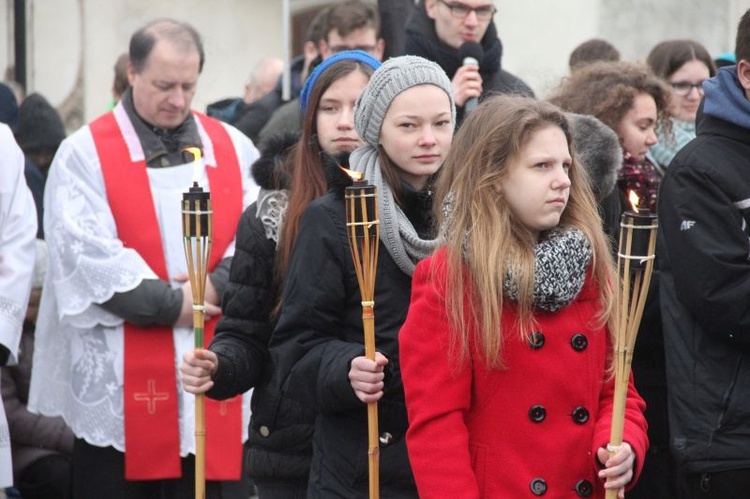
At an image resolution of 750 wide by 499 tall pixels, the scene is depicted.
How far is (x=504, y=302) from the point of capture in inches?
149

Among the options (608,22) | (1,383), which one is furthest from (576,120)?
(608,22)

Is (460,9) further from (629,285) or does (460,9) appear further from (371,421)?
(629,285)

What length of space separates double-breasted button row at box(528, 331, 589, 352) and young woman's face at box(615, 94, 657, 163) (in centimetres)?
221

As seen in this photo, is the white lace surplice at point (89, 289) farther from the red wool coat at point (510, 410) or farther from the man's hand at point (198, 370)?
the red wool coat at point (510, 410)

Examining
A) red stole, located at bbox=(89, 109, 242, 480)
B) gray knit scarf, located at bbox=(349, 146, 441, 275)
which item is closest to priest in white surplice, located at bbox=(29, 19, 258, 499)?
red stole, located at bbox=(89, 109, 242, 480)

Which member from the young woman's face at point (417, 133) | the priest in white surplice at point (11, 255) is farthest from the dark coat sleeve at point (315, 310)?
the priest in white surplice at point (11, 255)

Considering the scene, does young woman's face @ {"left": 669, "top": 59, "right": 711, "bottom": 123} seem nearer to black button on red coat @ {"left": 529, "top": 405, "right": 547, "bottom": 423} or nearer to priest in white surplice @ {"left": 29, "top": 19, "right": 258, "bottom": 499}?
priest in white surplice @ {"left": 29, "top": 19, "right": 258, "bottom": 499}

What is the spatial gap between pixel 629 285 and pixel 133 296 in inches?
115

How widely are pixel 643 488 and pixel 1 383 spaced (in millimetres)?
3190

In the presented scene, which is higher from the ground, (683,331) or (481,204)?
(481,204)

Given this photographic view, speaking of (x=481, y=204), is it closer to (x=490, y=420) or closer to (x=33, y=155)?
(x=490, y=420)

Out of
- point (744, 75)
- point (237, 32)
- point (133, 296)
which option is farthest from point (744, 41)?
point (237, 32)

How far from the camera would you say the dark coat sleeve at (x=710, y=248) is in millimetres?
4422

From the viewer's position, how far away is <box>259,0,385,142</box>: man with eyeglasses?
24.8 feet
